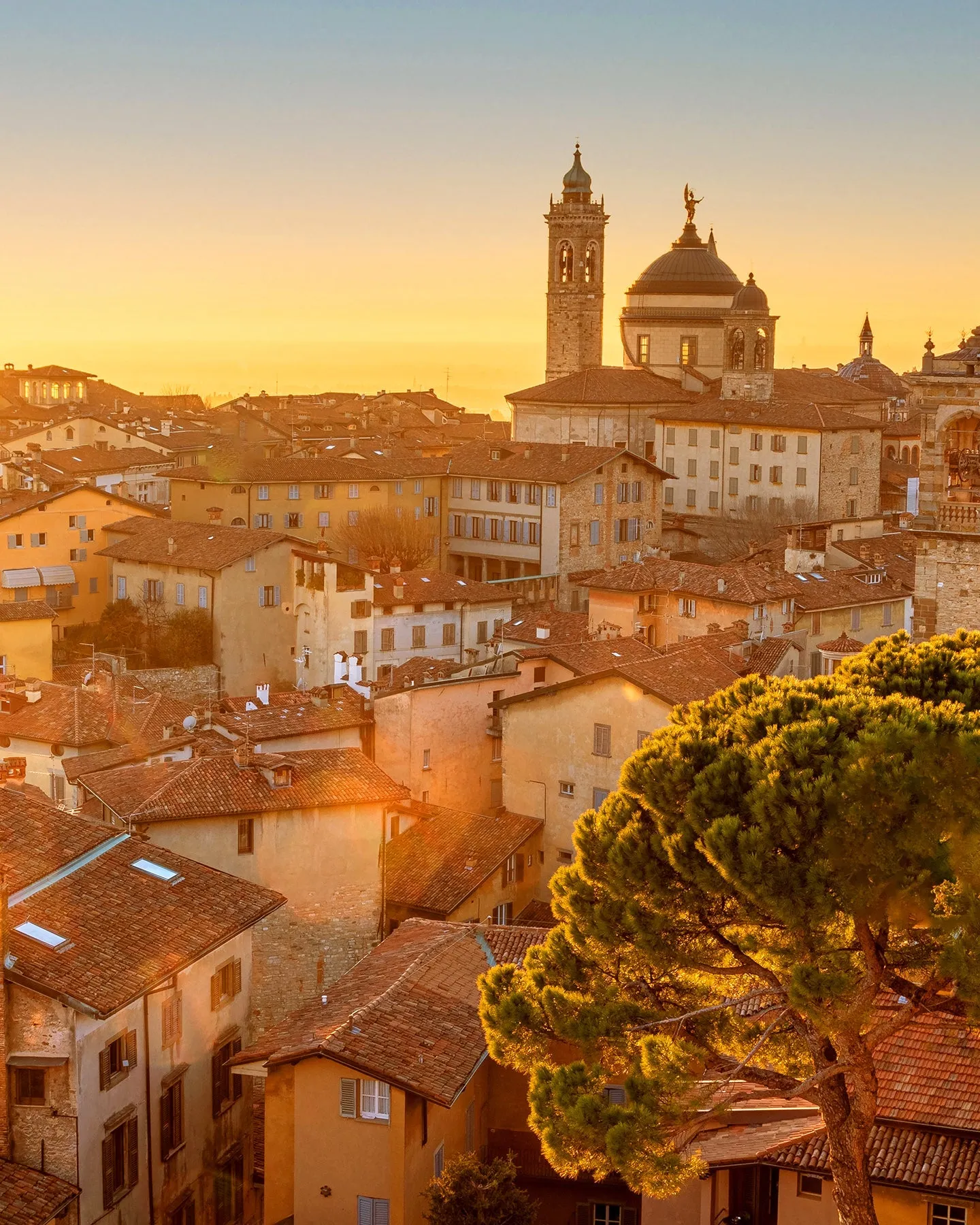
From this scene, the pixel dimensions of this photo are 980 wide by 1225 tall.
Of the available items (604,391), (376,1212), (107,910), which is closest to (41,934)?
(107,910)

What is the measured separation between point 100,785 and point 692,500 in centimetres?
4796

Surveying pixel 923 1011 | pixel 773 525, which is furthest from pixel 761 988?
pixel 773 525

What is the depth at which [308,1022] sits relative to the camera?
20922mm

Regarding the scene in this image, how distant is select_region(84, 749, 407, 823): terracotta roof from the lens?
2701 cm

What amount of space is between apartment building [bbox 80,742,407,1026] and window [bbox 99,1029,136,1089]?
6964mm

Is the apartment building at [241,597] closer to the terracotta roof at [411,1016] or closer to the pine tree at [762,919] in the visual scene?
the terracotta roof at [411,1016]

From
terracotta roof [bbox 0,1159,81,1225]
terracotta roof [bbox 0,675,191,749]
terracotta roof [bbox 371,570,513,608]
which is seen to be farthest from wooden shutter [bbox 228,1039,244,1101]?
terracotta roof [bbox 371,570,513,608]

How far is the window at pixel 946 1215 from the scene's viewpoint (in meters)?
16.3

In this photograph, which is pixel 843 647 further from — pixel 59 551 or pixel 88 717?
pixel 59 551

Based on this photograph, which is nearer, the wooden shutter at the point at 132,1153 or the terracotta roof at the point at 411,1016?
the terracotta roof at the point at 411,1016

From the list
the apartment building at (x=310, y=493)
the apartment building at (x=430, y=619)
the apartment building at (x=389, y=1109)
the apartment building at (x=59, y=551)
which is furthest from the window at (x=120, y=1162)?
the apartment building at (x=310, y=493)

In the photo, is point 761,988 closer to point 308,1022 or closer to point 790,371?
point 308,1022

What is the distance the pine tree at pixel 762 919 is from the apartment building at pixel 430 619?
3240 cm

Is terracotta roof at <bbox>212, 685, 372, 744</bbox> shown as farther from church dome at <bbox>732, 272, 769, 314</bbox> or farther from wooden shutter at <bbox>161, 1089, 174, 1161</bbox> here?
church dome at <bbox>732, 272, 769, 314</bbox>
